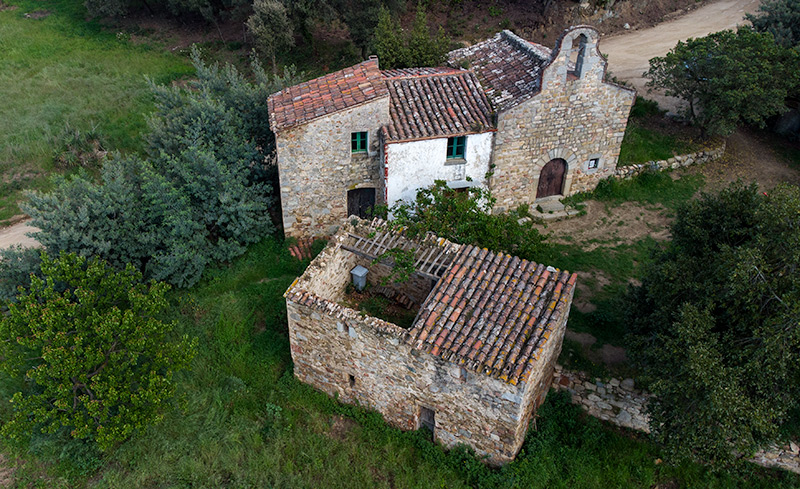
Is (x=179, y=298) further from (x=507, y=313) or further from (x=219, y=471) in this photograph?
(x=507, y=313)

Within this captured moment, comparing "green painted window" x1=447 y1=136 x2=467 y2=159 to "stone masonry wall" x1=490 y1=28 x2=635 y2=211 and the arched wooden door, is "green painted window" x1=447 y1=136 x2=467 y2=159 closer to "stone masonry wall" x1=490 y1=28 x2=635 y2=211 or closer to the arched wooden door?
"stone masonry wall" x1=490 y1=28 x2=635 y2=211

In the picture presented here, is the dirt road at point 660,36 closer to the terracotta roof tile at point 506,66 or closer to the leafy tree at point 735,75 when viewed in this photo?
the leafy tree at point 735,75

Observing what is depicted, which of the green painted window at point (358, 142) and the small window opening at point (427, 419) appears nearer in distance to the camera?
the small window opening at point (427, 419)

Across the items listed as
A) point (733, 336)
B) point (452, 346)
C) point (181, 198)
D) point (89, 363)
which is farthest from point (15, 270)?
point (733, 336)

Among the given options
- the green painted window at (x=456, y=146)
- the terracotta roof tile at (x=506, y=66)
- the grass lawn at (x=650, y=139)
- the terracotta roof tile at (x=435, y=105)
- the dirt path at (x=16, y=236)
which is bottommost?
the dirt path at (x=16, y=236)

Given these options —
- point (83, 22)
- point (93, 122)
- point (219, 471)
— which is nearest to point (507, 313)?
point (219, 471)

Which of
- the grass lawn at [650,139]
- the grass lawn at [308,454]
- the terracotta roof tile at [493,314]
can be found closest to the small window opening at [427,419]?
the grass lawn at [308,454]
